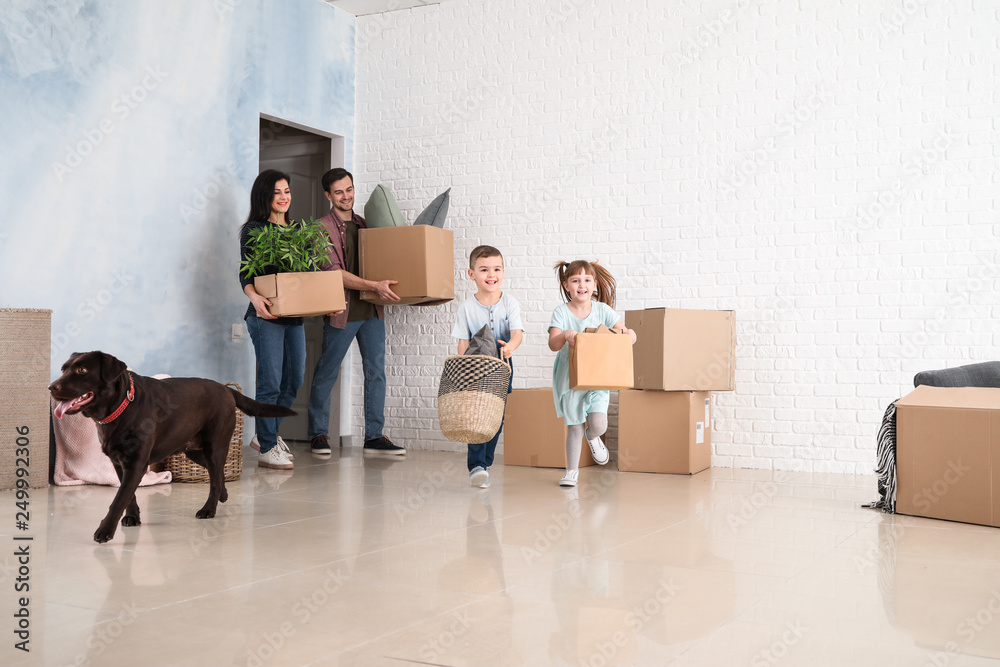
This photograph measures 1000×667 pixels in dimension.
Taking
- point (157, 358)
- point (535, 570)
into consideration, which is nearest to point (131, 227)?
point (157, 358)

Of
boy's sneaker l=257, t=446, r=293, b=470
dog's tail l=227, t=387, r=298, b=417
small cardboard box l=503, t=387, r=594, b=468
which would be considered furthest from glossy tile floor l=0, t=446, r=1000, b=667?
small cardboard box l=503, t=387, r=594, b=468

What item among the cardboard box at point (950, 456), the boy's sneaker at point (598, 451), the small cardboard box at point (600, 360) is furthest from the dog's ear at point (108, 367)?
the cardboard box at point (950, 456)

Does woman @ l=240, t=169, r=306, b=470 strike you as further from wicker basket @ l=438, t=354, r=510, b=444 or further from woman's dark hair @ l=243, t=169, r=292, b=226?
wicker basket @ l=438, t=354, r=510, b=444

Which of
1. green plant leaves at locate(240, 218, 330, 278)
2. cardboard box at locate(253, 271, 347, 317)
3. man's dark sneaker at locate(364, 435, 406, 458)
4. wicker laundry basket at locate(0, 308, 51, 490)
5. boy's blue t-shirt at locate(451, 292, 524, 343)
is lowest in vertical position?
man's dark sneaker at locate(364, 435, 406, 458)

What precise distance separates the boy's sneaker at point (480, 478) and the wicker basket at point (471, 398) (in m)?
0.37

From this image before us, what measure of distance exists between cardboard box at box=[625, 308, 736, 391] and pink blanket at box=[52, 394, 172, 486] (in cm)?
265

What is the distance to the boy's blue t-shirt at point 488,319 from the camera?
3883 mm

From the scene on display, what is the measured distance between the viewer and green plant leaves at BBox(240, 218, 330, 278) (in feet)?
14.1

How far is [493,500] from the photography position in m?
3.63

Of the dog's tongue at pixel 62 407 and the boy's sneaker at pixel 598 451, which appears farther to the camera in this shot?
the boy's sneaker at pixel 598 451

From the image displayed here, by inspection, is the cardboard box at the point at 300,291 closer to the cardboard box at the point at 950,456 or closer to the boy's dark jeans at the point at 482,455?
the boy's dark jeans at the point at 482,455

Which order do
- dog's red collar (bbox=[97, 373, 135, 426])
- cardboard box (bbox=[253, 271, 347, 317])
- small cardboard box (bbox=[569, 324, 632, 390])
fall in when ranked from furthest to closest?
cardboard box (bbox=[253, 271, 347, 317])
small cardboard box (bbox=[569, 324, 632, 390])
dog's red collar (bbox=[97, 373, 135, 426])

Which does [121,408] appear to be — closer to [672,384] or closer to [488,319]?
[488,319]

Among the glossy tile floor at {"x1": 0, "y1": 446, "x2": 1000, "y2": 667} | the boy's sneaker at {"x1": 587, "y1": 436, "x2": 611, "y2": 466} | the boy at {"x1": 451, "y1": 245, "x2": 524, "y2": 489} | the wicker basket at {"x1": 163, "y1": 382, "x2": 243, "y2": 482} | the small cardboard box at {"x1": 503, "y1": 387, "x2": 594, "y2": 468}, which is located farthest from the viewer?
the small cardboard box at {"x1": 503, "y1": 387, "x2": 594, "y2": 468}
